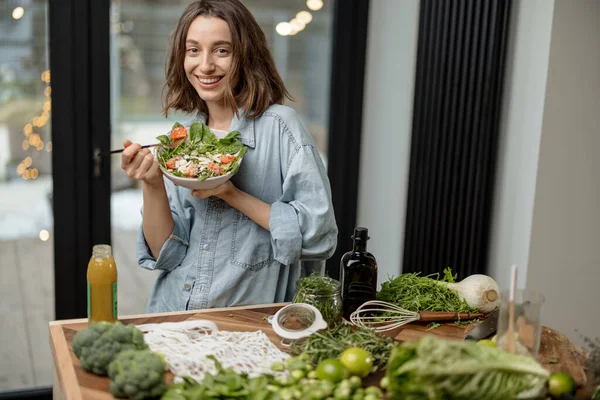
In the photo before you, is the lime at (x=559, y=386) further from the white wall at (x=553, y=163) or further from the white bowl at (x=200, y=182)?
the white wall at (x=553, y=163)

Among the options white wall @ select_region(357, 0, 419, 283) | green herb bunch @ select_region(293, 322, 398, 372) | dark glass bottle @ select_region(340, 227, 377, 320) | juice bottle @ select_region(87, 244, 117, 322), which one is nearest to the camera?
green herb bunch @ select_region(293, 322, 398, 372)

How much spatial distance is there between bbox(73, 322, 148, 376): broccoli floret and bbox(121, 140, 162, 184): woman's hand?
1.70ft

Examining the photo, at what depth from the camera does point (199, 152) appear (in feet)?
7.02

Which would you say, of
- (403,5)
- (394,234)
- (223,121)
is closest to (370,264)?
(223,121)

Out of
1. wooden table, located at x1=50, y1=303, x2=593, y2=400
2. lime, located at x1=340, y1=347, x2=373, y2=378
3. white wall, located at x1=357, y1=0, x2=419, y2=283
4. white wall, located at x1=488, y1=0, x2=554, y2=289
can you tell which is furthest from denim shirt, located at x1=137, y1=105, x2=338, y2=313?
white wall, located at x1=357, y1=0, x2=419, y2=283

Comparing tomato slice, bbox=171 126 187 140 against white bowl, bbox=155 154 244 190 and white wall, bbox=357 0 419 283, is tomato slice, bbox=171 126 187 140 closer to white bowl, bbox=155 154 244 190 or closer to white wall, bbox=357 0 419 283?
white bowl, bbox=155 154 244 190

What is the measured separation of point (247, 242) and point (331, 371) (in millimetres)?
707

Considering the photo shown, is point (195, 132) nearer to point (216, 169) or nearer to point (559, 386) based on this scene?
point (216, 169)

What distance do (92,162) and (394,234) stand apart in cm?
141

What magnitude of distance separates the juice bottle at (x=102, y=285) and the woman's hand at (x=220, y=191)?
322mm

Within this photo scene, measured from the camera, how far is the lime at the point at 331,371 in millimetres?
1599

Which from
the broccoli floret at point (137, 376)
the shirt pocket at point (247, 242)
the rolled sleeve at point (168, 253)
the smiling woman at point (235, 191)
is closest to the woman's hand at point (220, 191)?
the smiling woman at point (235, 191)

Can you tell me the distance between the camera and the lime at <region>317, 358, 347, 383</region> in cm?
160

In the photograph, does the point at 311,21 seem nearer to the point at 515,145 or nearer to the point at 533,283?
the point at 515,145
